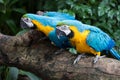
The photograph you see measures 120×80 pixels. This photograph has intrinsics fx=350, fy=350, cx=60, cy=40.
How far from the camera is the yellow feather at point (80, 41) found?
1610mm

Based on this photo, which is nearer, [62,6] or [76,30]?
[76,30]

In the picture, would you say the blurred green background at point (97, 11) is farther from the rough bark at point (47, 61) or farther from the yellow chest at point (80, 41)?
the yellow chest at point (80, 41)

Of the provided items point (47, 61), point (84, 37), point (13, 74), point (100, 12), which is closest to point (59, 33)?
point (84, 37)

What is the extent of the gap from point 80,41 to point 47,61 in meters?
0.26

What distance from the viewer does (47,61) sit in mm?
1808

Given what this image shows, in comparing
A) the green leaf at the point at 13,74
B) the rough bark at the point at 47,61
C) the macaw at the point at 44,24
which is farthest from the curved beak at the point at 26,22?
the green leaf at the point at 13,74

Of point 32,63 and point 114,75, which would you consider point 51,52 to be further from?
point 114,75

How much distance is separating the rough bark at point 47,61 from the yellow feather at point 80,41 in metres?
0.06

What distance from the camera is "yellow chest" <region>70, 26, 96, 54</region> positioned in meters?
1.61

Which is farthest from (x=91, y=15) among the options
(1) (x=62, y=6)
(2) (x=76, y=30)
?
(2) (x=76, y=30)

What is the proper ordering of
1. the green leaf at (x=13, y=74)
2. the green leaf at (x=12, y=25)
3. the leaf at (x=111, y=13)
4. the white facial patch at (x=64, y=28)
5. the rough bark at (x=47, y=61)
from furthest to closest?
the green leaf at (x=12, y=25) < the leaf at (x=111, y=13) < the green leaf at (x=13, y=74) < the rough bark at (x=47, y=61) < the white facial patch at (x=64, y=28)

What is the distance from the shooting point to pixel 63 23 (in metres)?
1.57

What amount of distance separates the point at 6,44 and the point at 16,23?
48.5 inches

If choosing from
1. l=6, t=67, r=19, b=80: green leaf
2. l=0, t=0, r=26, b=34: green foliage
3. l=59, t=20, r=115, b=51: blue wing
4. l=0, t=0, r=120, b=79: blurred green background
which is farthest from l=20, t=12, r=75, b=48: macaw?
l=0, t=0, r=26, b=34: green foliage
